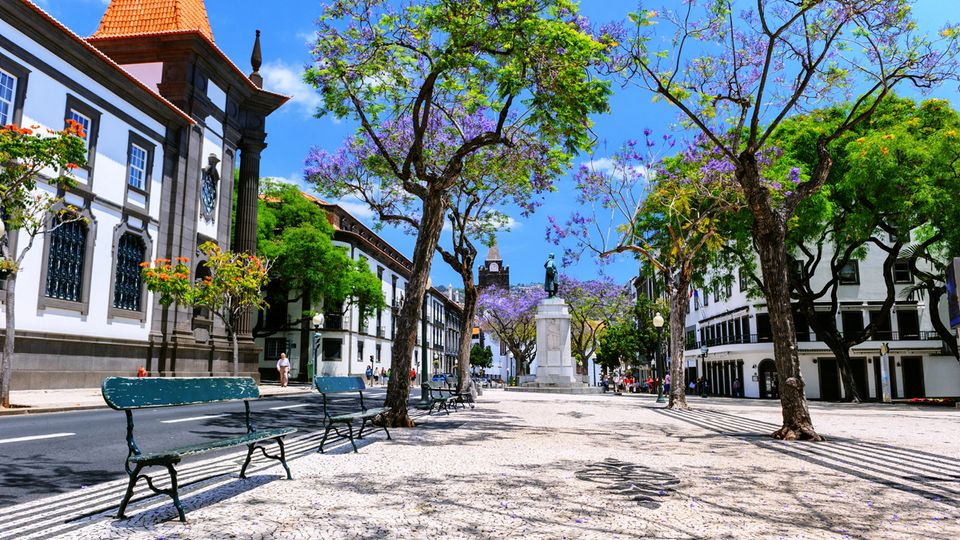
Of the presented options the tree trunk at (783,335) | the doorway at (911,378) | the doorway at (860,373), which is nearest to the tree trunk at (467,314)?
the tree trunk at (783,335)

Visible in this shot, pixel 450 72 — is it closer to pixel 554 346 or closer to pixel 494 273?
pixel 554 346

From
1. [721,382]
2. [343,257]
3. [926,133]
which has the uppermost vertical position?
[926,133]

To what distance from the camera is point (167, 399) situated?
507 cm

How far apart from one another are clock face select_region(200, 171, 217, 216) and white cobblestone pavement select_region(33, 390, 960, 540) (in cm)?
2334

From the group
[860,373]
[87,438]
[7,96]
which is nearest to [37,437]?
[87,438]

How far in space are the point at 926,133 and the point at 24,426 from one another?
30.6m

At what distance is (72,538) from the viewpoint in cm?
412

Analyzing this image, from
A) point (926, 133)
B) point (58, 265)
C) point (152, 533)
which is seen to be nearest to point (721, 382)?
point (926, 133)

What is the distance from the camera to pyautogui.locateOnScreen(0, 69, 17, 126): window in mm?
19094

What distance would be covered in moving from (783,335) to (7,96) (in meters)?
21.4

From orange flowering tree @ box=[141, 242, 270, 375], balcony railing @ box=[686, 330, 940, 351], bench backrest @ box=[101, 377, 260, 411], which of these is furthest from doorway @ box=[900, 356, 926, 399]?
bench backrest @ box=[101, 377, 260, 411]

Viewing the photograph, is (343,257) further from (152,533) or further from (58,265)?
(152,533)

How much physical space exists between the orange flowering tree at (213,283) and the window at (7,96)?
6475 millimetres

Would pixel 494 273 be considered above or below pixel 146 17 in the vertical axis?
below
